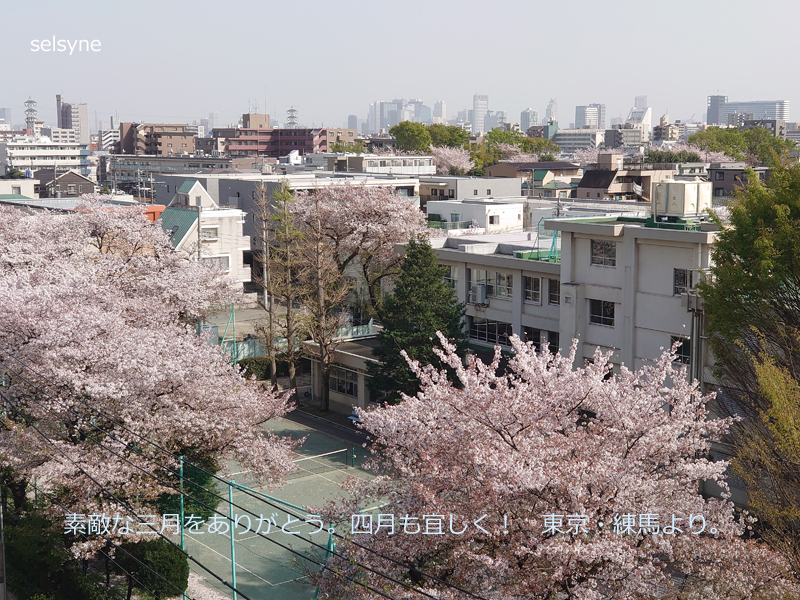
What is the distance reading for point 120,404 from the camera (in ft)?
44.1

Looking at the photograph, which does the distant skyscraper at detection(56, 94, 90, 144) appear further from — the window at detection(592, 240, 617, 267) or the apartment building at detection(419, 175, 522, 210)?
the window at detection(592, 240, 617, 267)

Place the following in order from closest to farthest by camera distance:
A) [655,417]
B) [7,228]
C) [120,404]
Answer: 1. [655,417]
2. [120,404]
3. [7,228]

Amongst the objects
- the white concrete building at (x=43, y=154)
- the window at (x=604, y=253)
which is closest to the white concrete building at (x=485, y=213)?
the window at (x=604, y=253)

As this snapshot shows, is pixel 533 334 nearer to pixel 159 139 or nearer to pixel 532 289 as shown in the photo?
pixel 532 289

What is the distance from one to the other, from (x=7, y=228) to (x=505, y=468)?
24016 millimetres

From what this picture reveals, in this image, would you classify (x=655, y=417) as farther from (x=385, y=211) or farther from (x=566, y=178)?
(x=566, y=178)

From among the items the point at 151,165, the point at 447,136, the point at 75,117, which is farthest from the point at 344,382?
the point at 75,117

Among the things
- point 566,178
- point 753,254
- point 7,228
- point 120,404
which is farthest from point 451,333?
point 566,178

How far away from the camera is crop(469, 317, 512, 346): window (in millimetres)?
23781

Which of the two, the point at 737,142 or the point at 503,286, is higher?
the point at 737,142

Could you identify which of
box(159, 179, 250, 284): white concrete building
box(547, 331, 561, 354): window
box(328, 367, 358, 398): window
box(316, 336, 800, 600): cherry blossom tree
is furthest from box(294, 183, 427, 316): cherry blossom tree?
box(316, 336, 800, 600): cherry blossom tree

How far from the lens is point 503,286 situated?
77.5 feet

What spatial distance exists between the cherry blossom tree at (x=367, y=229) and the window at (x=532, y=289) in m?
7.62

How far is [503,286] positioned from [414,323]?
3709mm
